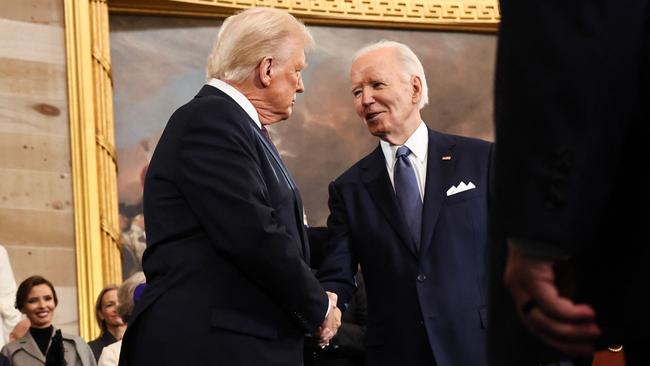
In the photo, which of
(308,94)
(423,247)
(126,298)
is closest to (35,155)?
(308,94)

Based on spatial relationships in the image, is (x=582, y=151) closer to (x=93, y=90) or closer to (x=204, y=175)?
(x=204, y=175)

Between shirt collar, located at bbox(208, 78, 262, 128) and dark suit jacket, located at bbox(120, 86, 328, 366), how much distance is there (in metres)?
0.15

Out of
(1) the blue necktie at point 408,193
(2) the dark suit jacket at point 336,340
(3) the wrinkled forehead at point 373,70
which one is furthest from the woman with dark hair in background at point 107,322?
(1) the blue necktie at point 408,193

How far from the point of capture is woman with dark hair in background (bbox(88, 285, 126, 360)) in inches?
302

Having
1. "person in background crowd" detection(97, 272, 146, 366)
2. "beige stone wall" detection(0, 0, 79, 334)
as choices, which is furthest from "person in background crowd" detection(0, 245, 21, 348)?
"person in background crowd" detection(97, 272, 146, 366)

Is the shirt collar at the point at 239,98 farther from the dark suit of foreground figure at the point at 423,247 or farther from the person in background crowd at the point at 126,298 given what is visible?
the person in background crowd at the point at 126,298

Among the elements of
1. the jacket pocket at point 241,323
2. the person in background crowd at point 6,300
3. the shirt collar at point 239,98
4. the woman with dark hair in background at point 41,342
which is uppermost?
the shirt collar at point 239,98

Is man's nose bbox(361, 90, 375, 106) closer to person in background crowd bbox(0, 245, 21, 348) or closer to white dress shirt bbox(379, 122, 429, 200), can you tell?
white dress shirt bbox(379, 122, 429, 200)

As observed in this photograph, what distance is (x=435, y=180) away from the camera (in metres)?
4.43

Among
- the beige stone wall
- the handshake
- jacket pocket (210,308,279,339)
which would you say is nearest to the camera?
jacket pocket (210,308,279,339)

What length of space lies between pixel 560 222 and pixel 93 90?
8732 millimetres

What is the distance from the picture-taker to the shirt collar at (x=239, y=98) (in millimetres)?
3727

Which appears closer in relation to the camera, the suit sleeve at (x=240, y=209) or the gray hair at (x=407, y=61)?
the suit sleeve at (x=240, y=209)

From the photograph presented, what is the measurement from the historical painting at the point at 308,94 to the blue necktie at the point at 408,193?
5674mm
